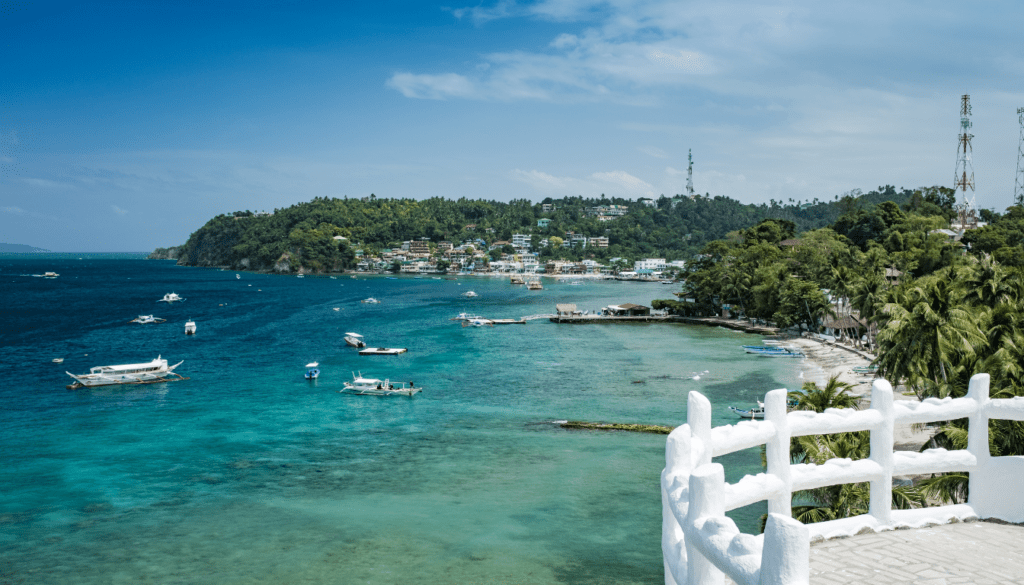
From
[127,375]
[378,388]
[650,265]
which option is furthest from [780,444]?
[650,265]

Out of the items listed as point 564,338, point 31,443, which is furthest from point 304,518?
point 564,338

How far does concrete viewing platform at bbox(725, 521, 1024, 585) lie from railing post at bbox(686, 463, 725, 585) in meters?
1.70

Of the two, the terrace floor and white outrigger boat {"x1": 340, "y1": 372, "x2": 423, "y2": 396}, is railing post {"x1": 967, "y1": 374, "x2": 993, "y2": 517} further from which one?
white outrigger boat {"x1": 340, "y1": 372, "x2": 423, "y2": 396}

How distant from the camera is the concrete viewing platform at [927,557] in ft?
25.7

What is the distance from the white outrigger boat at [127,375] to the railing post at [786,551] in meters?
52.7

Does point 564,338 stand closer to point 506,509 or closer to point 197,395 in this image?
point 197,395

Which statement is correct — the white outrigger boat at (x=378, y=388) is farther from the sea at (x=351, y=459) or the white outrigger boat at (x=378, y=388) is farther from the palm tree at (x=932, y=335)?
the palm tree at (x=932, y=335)

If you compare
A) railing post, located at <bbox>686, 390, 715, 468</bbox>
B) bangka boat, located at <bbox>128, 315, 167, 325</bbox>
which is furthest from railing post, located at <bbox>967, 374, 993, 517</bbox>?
bangka boat, located at <bbox>128, 315, 167, 325</bbox>

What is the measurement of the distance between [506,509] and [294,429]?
1601 centimetres

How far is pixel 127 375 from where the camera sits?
50062 mm

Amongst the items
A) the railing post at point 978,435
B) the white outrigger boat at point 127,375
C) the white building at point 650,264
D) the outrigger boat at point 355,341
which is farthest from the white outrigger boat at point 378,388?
the white building at point 650,264

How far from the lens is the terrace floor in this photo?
7.82 meters

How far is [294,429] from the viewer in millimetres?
37625

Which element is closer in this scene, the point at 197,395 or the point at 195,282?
the point at 197,395
